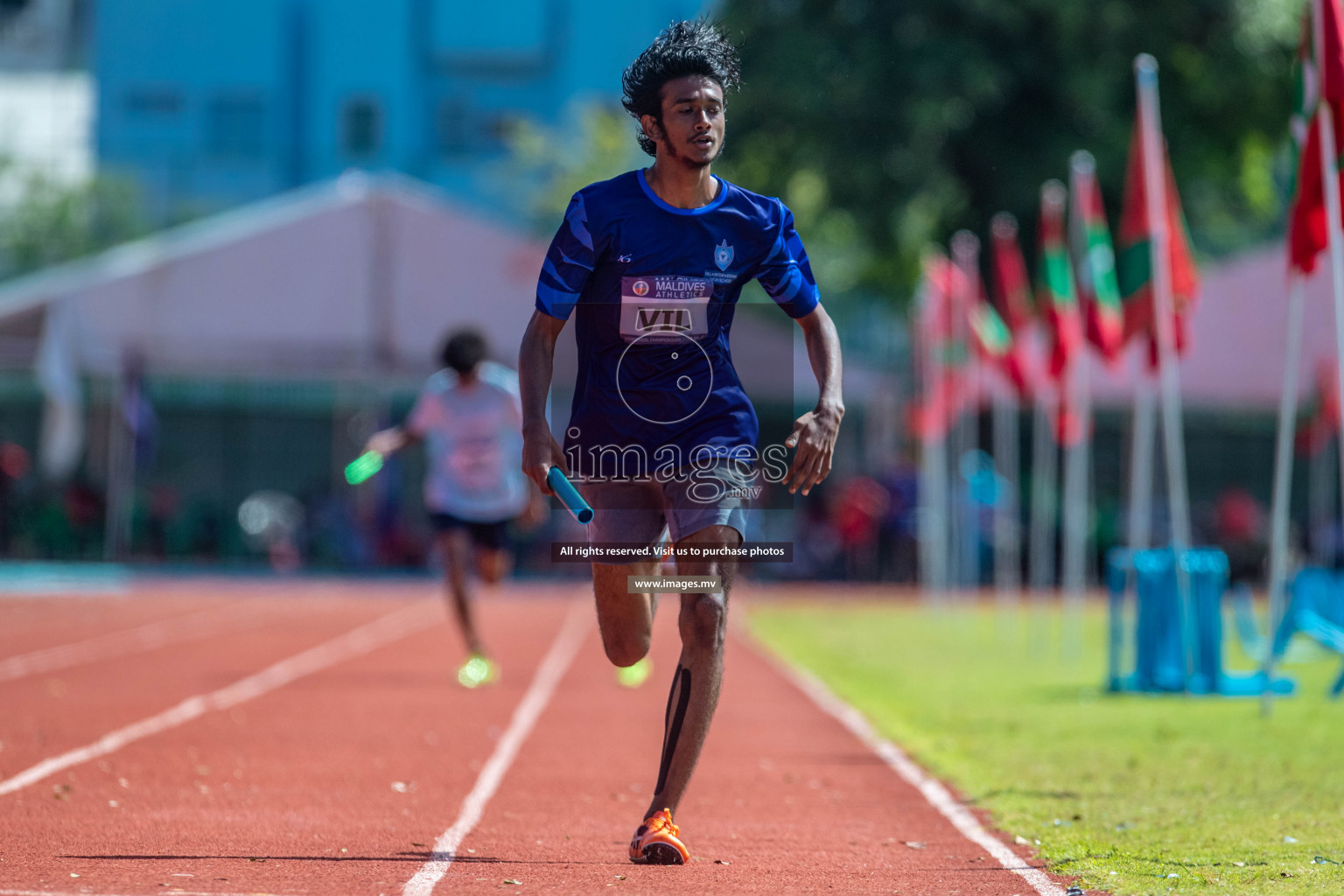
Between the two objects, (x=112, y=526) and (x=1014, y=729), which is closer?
(x=1014, y=729)

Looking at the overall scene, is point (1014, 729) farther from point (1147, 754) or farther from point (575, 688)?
point (575, 688)

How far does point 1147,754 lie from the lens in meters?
8.80

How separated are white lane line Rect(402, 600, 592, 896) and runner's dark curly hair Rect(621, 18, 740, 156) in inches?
92.4

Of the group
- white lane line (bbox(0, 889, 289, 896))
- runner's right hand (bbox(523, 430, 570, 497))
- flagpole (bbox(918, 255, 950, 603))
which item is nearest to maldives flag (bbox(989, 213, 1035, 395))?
flagpole (bbox(918, 255, 950, 603))

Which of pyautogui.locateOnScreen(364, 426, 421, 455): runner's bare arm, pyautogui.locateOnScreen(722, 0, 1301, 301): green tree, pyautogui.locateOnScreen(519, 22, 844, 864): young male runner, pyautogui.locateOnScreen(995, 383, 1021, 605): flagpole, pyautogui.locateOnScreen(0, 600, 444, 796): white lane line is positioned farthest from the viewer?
pyautogui.locateOnScreen(722, 0, 1301, 301): green tree

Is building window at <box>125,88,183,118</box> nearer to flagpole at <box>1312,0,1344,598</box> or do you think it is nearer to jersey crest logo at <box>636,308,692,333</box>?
flagpole at <box>1312,0,1344,598</box>

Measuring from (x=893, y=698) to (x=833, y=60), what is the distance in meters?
18.3

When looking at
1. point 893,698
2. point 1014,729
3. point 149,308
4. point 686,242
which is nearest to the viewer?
point 686,242

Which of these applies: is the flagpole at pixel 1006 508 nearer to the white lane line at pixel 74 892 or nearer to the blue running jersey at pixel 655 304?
the blue running jersey at pixel 655 304

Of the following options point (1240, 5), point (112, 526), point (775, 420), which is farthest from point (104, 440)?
point (1240, 5)

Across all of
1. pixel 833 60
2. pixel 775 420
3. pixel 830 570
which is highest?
pixel 833 60

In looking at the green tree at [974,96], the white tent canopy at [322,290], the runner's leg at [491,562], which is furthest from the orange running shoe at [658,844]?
the green tree at [974,96]

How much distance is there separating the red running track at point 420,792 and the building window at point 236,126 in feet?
135

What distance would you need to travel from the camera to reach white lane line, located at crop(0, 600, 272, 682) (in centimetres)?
1294
